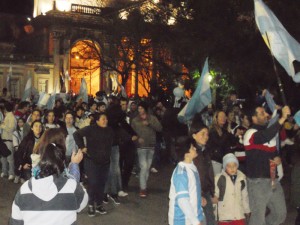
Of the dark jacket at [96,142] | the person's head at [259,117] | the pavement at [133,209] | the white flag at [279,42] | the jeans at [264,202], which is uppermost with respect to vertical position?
the white flag at [279,42]

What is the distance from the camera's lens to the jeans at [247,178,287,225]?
6973 mm

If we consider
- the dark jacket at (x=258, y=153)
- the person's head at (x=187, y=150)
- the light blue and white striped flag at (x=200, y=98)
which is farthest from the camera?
the light blue and white striped flag at (x=200, y=98)

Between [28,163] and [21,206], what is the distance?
14.6 feet

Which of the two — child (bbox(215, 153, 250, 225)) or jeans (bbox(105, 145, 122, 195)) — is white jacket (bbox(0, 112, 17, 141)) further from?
child (bbox(215, 153, 250, 225))

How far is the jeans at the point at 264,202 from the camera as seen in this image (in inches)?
275

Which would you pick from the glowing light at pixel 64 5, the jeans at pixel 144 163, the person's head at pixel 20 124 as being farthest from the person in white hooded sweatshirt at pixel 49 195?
the glowing light at pixel 64 5

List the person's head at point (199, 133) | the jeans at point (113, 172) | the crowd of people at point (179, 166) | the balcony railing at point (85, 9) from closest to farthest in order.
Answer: the crowd of people at point (179, 166) < the person's head at point (199, 133) < the jeans at point (113, 172) < the balcony railing at point (85, 9)

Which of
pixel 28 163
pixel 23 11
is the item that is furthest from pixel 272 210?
pixel 23 11

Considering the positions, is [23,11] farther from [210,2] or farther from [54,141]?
[54,141]

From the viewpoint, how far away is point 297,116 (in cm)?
673

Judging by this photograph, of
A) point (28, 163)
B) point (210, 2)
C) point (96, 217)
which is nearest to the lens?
point (28, 163)

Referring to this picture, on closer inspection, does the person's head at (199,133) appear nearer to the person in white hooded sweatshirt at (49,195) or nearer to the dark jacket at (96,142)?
the person in white hooded sweatshirt at (49,195)

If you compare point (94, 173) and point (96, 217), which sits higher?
point (94, 173)

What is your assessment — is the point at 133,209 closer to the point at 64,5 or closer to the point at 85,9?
the point at 85,9
